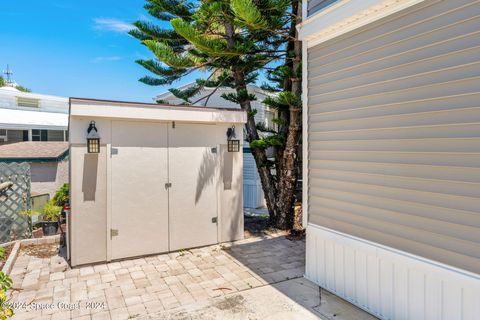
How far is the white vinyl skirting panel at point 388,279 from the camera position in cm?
258

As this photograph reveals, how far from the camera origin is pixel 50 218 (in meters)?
6.33

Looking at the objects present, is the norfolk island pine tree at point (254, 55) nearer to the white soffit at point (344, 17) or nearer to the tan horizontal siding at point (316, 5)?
the tan horizontal siding at point (316, 5)

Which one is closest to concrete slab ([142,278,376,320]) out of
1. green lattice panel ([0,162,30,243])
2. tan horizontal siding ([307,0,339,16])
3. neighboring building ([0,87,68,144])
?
tan horizontal siding ([307,0,339,16])

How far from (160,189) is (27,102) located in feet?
42.0

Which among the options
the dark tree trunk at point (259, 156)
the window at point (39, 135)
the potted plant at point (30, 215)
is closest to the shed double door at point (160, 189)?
the dark tree trunk at point (259, 156)

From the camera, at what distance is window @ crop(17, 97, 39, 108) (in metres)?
14.2

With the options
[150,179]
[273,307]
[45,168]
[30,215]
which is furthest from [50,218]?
[273,307]

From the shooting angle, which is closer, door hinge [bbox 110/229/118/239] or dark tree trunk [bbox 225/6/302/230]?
door hinge [bbox 110/229/118/239]

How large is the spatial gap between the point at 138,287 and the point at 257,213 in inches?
193

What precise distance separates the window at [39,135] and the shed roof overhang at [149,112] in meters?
10.4

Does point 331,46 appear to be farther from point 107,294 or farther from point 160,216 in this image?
point 107,294

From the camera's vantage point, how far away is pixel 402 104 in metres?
2.99

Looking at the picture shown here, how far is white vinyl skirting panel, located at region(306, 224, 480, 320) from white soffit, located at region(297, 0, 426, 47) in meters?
2.33

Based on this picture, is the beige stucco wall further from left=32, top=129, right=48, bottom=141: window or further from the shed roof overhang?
left=32, top=129, right=48, bottom=141: window
